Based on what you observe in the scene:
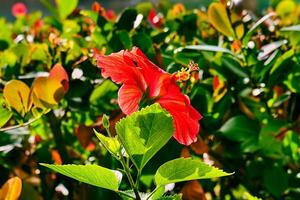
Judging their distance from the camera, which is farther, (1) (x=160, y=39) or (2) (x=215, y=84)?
(1) (x=160, y=39)

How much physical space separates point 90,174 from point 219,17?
3.08 ft

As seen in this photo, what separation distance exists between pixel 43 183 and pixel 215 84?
56 cm

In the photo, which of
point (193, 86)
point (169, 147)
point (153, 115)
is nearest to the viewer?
Result: point (153, 115)

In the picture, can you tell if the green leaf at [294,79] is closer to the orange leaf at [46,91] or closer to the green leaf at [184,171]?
the orange leaf at [46,91]

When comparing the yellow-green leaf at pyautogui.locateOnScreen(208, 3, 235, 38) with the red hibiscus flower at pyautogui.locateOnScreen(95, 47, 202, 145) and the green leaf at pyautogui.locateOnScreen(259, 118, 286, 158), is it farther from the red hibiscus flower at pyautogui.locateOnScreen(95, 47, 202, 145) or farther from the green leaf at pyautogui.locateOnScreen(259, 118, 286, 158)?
the red hibiscus flower at pyautogui.locateOnScreen(95, 47, 202, 145)

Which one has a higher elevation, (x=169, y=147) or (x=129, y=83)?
(x=129, y=83)

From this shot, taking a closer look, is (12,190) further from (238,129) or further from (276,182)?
(276,182)

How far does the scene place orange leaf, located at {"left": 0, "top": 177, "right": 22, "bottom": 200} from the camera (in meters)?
1.11

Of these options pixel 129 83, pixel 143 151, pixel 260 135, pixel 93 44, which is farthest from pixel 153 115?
pixel 93 44

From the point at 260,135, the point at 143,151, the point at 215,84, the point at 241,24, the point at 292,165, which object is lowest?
the point at 292,165

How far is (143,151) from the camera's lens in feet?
3.03

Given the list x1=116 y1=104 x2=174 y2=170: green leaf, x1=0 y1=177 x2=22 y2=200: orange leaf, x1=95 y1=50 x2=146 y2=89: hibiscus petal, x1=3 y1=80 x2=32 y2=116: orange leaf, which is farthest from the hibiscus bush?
x1=116 y1=104 x2=174 y2=170: green leaf

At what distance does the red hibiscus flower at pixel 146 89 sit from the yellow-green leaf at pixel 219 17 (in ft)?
2.18

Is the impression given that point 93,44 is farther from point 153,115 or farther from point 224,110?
point 153,115
